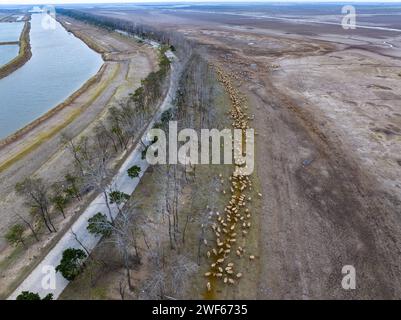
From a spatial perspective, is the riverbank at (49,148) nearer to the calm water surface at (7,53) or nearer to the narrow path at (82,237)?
the narrow path at (82,237)

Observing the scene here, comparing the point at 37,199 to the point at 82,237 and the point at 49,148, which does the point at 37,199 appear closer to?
the point at 82,237

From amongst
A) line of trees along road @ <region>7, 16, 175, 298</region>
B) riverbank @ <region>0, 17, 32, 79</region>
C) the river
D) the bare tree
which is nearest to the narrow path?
line of trees along road @ <region>7, 16, 175, 298</region>

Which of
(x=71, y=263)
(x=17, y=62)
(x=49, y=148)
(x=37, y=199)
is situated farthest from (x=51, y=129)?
(x=17, y=62)

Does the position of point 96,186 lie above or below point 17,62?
below

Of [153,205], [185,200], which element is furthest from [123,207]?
[185,200]

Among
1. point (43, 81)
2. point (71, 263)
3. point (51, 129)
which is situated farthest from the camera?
point (43, 81)

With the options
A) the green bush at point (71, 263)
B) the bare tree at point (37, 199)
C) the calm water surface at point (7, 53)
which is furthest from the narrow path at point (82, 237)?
the calm water surface at point (7, 53)

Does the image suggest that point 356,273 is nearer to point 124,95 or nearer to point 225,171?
point 225,171

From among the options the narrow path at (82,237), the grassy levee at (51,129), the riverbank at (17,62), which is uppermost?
the riverbank at (17,62)
